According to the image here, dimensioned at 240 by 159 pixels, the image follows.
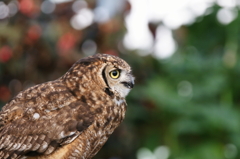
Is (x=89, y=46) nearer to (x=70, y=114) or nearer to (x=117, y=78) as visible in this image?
(x=117, y=78)

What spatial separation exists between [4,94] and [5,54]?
0.38 meters

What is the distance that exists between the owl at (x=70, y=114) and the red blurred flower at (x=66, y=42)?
175 cm

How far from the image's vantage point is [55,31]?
16.1 feet

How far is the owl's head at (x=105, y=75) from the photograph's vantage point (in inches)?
122

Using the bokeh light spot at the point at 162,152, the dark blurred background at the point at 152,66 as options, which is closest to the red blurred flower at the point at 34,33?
the dark blurred background at the point at 152,66

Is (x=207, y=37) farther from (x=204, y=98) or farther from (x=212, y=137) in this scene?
(x=212, y=137)

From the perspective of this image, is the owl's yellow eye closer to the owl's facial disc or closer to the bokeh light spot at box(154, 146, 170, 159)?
the owl's facial disc

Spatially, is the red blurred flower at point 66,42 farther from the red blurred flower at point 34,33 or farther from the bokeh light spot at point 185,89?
the bokeh light spot at point 185,89

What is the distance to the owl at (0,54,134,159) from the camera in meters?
2.94

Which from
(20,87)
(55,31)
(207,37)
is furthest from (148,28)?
(207,37)

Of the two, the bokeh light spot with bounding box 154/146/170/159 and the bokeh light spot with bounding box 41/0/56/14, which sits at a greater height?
the bokeh light spot with bounding box 41/0/56/14

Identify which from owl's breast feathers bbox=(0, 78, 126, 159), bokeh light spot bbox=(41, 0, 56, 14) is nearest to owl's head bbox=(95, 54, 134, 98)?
owl's breast feathers bbox=(0, 78, 126, 159)

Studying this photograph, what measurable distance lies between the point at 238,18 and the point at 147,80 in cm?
208

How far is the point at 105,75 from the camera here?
10.2ft
